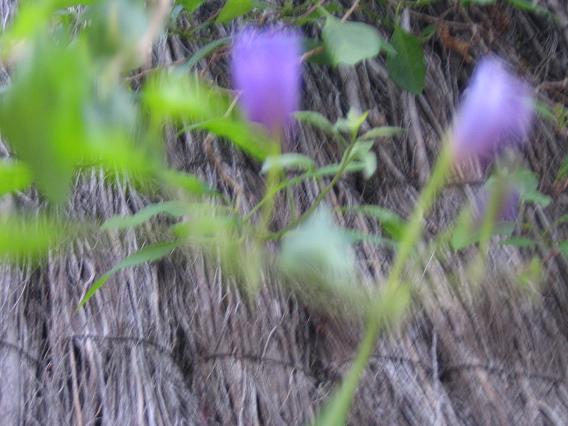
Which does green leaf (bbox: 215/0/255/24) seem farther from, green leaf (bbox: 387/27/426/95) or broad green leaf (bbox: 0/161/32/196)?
broad green leaf (bbox: 0/161/32/196)

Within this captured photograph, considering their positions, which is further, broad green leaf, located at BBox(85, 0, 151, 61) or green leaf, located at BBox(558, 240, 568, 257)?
green leaf, located at BBox(558, 240, 568, 257)

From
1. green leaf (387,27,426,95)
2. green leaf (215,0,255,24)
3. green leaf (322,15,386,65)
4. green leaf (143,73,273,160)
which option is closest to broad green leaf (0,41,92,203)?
green leaf (143,73,273,160)

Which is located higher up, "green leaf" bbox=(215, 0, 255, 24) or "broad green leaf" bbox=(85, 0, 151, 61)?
"broad green leaf" bbox=(85, 0, 151, 61)

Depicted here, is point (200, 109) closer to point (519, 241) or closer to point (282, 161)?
point (282, 161)

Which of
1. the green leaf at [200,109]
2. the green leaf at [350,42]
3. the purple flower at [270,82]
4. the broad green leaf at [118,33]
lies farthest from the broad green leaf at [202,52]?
the broad green leaf at [118,33]

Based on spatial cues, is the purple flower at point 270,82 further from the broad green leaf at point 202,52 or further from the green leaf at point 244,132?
the broad green leaf at point 202,52

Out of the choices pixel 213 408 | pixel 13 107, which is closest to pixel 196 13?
pixel 213 408
